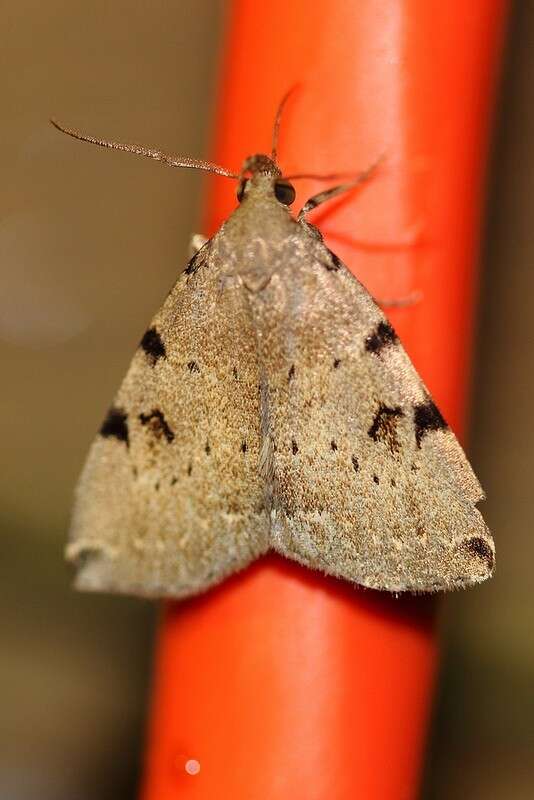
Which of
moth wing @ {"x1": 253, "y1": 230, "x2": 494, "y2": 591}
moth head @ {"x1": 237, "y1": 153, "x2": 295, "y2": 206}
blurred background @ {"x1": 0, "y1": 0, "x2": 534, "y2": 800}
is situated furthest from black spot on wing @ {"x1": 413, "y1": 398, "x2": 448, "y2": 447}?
blurred background @ {"x1": 0, "y1": 0, "x2": 534, "y2": 800}

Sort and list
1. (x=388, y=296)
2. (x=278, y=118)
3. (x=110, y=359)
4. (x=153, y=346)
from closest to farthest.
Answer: (x=278, y=118)
(x=388, y=296)
(x=153, y=346)
(x=110, y=359)

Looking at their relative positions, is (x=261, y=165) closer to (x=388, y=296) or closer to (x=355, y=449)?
(x=388, y=296)

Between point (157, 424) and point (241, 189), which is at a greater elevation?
point (241, 189)

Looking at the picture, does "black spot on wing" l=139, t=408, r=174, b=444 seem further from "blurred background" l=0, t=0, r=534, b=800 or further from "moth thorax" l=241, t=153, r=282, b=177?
"blurred background" l=0, t=0, r=534, b=800

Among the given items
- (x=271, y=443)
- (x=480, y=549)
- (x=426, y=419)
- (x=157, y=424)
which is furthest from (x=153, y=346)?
(x=480, y=549)

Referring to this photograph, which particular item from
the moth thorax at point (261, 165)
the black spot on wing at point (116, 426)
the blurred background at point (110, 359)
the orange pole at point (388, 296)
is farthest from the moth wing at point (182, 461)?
the blurred background at point (110, 359)

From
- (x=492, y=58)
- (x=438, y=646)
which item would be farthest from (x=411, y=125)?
(x=438, y=646)

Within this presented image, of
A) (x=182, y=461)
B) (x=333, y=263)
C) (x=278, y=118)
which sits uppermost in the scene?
(x=278, y=118)
